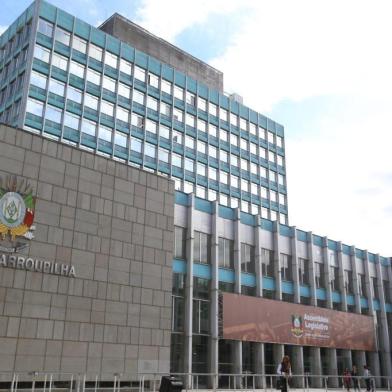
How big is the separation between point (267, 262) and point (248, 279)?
2999 millimetres

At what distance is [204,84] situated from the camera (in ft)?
252

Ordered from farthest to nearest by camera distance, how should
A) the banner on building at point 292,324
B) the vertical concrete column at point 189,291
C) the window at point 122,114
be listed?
the window at point 122,114
the banner on building at point 292,324
the vertical concrete column at point 189,291

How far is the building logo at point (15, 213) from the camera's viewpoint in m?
22.9

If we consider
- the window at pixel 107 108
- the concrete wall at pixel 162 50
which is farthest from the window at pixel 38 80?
the concrete wall at pixel 162 50

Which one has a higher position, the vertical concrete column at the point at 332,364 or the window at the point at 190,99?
the window at the point at 190,99

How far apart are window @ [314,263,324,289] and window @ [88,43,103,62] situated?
3554cm

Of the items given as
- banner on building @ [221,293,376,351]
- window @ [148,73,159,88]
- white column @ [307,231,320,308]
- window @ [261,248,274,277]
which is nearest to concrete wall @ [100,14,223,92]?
window @ [148,73,159,88]

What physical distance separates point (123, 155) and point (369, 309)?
3221 cm

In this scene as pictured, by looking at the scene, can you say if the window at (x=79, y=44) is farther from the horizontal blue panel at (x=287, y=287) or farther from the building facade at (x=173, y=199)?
the horizontal blue panel at (x=287, y=287)

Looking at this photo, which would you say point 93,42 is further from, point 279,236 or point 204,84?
point 279,236

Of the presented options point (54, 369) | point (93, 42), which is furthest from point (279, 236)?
point (93, 42)

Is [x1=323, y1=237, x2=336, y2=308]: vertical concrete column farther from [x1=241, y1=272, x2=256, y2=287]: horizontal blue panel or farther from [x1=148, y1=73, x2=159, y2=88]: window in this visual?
[x1=148, y1=73, x2=159, y2=88]: window

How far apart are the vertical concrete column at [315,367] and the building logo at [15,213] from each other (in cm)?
2742

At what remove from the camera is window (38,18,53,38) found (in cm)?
5722
